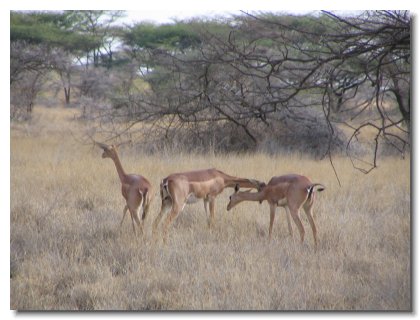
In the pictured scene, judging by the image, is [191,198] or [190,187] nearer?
[190,187]

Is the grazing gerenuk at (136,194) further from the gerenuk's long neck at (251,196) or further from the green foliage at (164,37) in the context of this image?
the green foliage at (164,37)

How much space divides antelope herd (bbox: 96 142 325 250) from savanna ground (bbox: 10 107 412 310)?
0.23 metres

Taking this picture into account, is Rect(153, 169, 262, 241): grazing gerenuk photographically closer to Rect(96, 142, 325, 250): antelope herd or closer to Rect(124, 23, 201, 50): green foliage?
Rect(96, 142, 325, 250): antelope herd

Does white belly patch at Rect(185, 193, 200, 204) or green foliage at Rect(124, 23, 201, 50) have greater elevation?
green foliage at Rect(124, 23, 201, 50)

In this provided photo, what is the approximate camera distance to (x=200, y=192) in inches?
284

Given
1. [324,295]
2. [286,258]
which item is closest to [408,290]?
[324,295]

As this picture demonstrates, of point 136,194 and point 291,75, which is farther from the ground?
point 291,75

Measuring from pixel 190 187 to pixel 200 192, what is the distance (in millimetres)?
159

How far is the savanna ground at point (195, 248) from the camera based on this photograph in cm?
548

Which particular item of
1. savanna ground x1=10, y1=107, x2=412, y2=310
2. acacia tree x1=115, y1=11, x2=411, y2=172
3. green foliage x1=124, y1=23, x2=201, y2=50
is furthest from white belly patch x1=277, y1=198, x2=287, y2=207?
green foliage x1=124, y1=23, x2=201, y2=50

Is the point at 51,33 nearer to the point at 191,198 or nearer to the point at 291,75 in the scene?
the point at 291,75

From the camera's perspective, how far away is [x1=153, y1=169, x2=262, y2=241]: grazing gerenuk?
6.91 metres

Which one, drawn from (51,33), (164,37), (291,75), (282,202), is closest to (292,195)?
(282,202)
